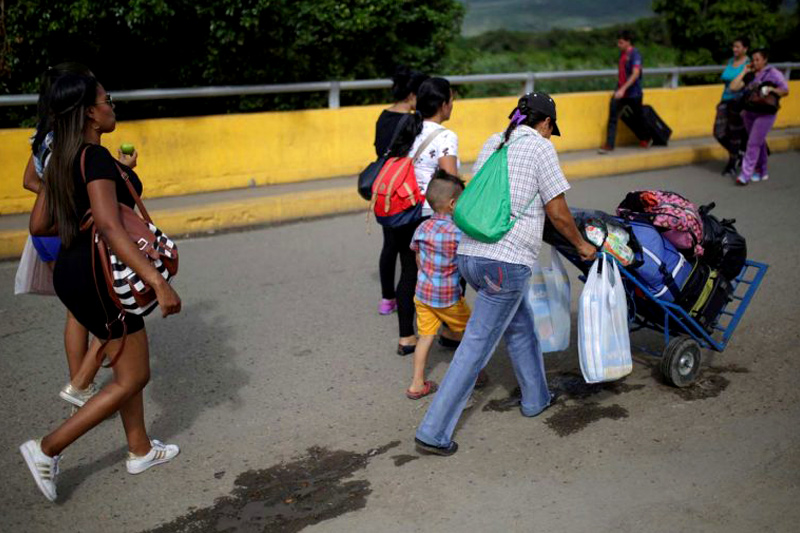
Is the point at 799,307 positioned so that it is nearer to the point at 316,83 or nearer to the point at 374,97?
the point at 316,83

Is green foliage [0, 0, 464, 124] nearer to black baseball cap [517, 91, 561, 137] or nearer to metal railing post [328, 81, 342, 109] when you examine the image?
metal railing post [328, 81, 342, 109]

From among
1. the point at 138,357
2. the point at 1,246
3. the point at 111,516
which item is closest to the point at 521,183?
the point at 138,357

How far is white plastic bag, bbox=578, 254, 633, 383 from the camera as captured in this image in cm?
438

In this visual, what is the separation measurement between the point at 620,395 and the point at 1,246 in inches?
207

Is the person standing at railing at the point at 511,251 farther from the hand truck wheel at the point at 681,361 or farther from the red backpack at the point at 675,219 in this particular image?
the hand truck wheel at the point at 681,361

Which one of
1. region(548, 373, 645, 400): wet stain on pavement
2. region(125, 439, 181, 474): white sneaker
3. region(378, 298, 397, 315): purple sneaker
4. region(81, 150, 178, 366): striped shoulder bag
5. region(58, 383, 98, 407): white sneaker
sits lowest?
region(378, 298, 397, 315): purple sneaker

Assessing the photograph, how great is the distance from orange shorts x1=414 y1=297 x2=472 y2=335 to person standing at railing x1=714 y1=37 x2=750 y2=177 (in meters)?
6.77

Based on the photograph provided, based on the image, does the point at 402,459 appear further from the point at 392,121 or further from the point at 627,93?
the point at 627,93

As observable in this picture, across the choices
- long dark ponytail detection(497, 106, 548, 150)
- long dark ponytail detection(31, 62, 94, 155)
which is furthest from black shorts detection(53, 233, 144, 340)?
long dark ponytail detection(497, 106, 548, 150)

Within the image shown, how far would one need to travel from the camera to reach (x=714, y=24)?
16344mm

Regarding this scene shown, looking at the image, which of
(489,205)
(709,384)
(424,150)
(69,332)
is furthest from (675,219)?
(69,332)

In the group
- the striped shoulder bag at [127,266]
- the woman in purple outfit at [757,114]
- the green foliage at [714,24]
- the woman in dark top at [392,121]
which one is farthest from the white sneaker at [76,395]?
the green foliage at [714,24]

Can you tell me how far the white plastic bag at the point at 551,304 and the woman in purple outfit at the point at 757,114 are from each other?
6427 millimetres

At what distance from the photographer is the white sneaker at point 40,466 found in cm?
373
